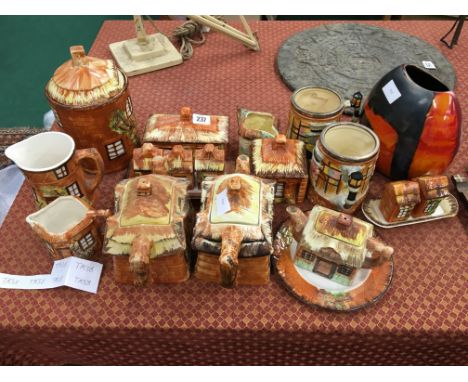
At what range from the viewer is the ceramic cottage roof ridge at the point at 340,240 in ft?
3.19

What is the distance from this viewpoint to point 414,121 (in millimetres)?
1139

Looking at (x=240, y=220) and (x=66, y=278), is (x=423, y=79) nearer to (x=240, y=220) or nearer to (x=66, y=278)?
(x=240, y=220)

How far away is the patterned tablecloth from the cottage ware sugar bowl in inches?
5.3

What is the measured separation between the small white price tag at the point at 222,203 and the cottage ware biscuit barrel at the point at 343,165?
0.97 feet

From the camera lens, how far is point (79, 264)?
110 centimetres

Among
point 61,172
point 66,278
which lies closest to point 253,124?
point 61,172

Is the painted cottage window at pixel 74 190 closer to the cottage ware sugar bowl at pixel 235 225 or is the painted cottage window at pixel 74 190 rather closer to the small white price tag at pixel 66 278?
the small white price tag at pixel 66 278

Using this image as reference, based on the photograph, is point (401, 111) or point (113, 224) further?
point (401, 111)

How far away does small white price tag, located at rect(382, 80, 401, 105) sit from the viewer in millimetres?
1167

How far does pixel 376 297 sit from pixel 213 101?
0.92 meters

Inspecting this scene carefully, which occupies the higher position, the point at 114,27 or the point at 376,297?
the point at 114,27

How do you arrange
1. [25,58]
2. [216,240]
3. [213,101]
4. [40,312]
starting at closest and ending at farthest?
[216,240] < [40,312] < [213,101] < [25,58]

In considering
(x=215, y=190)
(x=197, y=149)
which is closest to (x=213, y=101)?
(x=197, y=149)

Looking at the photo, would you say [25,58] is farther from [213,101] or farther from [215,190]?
[215,190]
